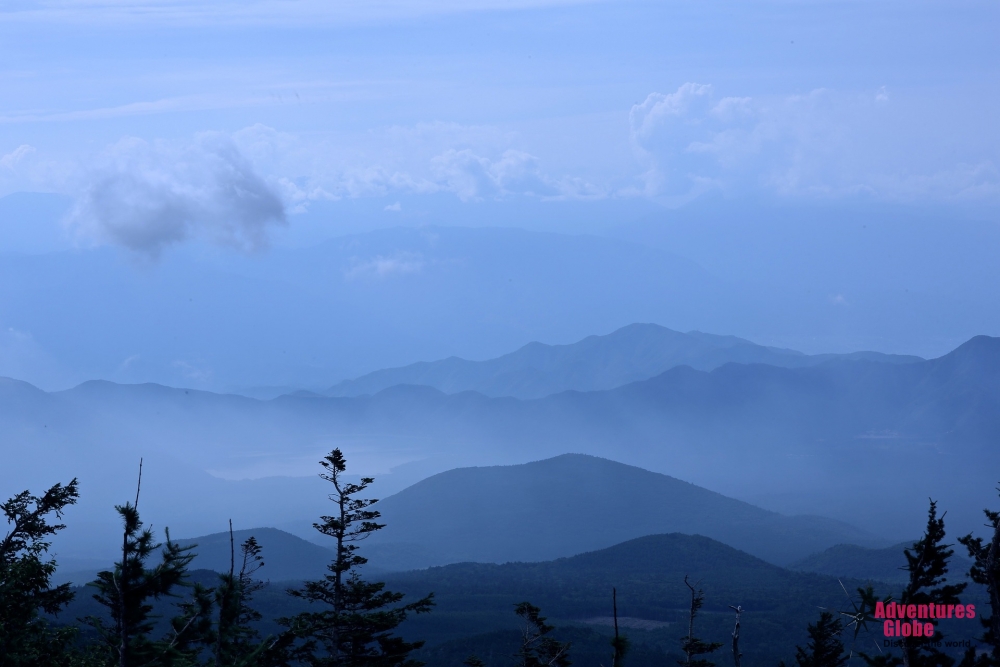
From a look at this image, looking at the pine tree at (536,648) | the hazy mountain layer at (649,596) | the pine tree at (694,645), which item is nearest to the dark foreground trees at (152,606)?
the pine tree at (536,648)

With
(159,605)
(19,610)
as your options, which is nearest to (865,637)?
(159,605)

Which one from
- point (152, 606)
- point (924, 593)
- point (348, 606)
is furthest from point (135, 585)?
point (924, 593)

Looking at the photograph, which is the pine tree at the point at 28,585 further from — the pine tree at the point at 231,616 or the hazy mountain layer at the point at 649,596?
the hazy mountain layer at the point at 649,596

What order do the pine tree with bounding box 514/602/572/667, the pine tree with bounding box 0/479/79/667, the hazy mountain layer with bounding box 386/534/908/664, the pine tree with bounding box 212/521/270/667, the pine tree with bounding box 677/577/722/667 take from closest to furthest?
1. the pine tree with bounding box 212/521/270/667
2. the pine tree with bounding box 0/479/79/667
3. the pine tree with bounding box 514/602/572/667
4. the pine tree with bounding box 677/577/722/667
5. the hazy mountain layer with bounding box 386/534/908/664

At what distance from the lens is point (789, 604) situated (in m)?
151

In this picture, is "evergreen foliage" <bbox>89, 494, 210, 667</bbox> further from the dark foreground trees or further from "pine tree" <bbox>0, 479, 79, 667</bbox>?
"pine tree" <bbox>0, 479, 79, 667</bbox>

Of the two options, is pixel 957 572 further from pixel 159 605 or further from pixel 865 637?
pixel 159 605

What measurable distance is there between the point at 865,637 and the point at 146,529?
112 meters

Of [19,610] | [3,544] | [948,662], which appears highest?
[3,544]

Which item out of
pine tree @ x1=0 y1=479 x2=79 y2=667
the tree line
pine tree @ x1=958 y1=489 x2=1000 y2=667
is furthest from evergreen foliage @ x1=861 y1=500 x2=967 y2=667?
pine tree @ x1=0 y1=479 x2=79 y2=667

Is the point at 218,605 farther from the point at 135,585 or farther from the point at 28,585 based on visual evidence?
the point at 135,585

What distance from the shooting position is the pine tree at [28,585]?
2056cm

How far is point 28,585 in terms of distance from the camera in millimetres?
22047

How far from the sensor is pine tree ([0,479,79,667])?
67.5ft
